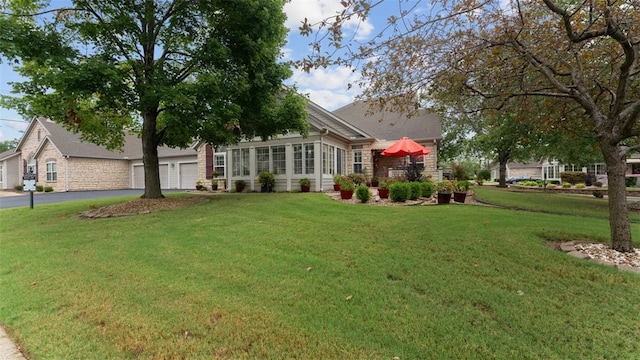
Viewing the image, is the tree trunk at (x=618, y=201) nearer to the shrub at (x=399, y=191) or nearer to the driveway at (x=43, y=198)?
the shrub at (x=399, y=191)

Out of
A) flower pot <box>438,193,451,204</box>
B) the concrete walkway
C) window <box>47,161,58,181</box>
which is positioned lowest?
the concrete walkway

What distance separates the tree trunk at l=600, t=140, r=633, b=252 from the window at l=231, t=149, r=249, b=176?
14273 millimetres

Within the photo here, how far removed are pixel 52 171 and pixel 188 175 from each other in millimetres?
10918

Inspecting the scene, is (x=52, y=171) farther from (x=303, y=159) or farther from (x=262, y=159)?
(x=303, y=159)

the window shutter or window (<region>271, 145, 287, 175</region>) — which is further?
the window shutter

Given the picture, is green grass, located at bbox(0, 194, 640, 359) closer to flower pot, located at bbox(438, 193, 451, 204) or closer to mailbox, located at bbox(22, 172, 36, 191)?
flower pot, located at bbox(438, 193, 451, 204)

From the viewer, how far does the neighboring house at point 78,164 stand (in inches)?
947

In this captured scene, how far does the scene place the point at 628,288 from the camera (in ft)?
12.3

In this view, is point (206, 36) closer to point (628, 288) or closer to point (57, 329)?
point (57, 329)

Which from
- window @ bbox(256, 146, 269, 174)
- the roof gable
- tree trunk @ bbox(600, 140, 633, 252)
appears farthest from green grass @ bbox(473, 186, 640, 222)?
window @ bbox(256, 146, 269, 174)

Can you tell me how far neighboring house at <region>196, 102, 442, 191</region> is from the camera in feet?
49.0

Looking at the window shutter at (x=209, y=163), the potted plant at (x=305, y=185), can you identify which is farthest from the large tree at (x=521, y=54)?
the window shutter at (x=209, y=163)

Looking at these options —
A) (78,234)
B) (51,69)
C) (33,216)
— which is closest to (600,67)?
(78,234)

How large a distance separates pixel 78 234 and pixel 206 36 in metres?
7.51
